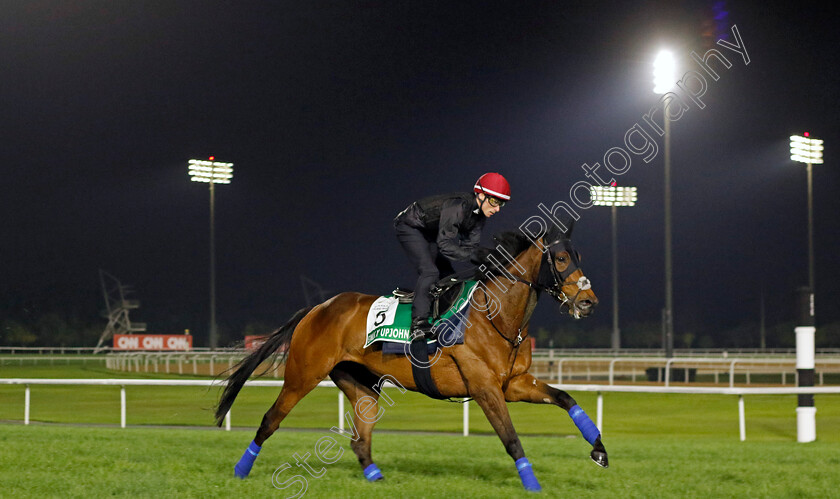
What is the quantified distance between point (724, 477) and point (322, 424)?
304 inches

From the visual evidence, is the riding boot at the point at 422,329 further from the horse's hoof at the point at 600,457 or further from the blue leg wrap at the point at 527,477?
the horse's hoof at the point at 600,457

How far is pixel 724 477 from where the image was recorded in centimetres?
565

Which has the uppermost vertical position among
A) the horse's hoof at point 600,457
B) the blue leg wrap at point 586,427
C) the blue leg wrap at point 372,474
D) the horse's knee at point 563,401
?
the horse's knee at point 563,401

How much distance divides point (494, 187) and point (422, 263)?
73 centimetres

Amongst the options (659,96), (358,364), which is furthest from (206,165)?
(358,364)

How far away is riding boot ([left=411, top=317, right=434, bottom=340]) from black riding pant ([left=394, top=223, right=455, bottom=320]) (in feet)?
0.09

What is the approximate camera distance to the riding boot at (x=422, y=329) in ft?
17.8

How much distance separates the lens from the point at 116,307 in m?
73.0

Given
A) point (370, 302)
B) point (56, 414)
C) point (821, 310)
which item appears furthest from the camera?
point (821, 310)

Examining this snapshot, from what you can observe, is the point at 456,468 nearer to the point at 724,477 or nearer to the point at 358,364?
the point at 358,364

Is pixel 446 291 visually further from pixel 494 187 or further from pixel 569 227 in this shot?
pixel 569 227

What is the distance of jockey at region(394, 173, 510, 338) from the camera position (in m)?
5.36

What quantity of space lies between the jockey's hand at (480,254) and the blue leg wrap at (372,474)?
4.89ft

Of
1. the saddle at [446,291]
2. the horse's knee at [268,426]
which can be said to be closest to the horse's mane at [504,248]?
the saddle at [446,291]
